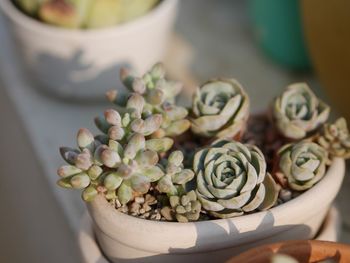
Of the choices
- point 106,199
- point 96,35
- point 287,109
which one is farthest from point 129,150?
point 96,35

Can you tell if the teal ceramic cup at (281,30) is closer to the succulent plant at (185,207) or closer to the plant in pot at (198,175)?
the plant in pot at (198,175)

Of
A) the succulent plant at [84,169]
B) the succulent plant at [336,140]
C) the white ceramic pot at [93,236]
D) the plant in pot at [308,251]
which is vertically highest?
the succulent plant at [336,140]

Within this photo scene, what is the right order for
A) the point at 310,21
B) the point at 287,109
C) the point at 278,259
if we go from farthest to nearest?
the point at 310,21 < the point at 287,109 < the point at 278,259

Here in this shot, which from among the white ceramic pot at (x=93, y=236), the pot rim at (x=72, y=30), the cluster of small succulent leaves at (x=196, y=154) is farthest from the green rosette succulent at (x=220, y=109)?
the pot rim at (x=72, y=30)

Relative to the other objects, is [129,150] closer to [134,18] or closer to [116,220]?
[116,220]

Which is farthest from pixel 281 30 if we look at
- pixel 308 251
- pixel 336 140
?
pixel 308 251

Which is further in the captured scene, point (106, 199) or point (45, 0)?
point (45, 0)

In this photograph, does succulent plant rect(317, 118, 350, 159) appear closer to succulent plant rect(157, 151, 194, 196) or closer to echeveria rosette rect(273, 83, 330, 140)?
echeveria rosette rect(273, 83, 330, 140)
